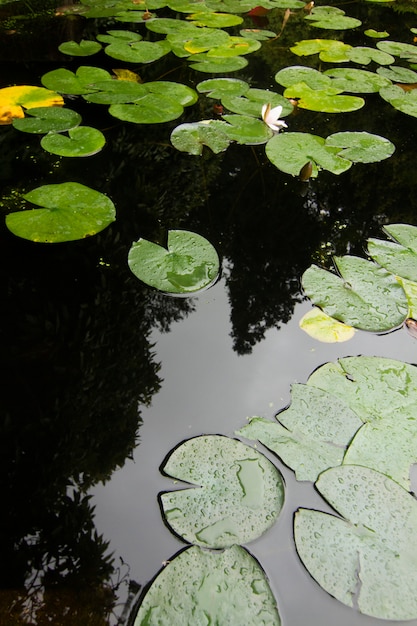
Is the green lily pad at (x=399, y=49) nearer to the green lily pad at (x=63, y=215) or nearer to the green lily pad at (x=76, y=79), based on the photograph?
the green lily pad at (x=76, y=79)

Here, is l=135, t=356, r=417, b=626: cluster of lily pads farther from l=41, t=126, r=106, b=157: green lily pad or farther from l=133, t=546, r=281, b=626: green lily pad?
l=41, t=126, r=106, b=157: green lily pad

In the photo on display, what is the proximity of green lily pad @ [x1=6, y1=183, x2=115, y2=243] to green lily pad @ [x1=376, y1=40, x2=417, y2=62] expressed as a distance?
8.45ft

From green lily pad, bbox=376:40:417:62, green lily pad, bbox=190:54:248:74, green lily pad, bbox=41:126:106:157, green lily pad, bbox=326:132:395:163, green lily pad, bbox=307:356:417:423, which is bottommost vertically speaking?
green lily pad, bbox=307:356:417:423

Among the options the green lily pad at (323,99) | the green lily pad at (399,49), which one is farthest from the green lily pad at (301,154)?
the green lily pad at (399,49)

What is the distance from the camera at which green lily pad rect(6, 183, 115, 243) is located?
1.62 metres

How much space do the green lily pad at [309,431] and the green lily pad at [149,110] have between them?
1579 mm

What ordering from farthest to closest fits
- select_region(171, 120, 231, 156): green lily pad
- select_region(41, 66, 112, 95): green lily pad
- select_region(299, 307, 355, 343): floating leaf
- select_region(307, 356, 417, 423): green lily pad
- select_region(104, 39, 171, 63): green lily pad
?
1. select_region(104, 39, 171, 63): green lily pad
2. select_region(41, 66, 112, 95): green lily pad
3. select_region(171, 120, 231, 156): green lily pad
4. select_region(299, 307, 355, 343): floating leaf
5. select_region(307, 356, 417, 423): green lily pad

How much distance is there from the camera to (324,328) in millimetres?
1402

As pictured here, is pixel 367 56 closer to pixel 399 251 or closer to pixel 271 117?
pixel 271 117

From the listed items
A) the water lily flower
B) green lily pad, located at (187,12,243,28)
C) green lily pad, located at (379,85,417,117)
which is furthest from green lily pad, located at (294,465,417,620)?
green lily pad, located at (187,12,243,28)

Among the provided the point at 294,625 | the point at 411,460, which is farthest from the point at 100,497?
the point at 411,460

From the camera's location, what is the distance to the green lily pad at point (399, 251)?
1596mm

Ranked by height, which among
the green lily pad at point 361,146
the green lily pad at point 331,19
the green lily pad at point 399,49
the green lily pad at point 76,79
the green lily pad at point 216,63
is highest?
the green lily pad at point 331,19

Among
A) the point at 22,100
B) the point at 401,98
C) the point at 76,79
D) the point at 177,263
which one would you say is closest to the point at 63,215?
the point at 177,263
